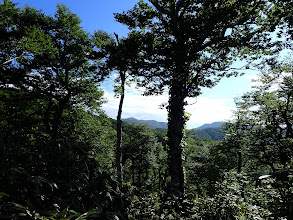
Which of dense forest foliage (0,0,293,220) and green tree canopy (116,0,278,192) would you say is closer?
dense forest foliage (0,0,293,220)

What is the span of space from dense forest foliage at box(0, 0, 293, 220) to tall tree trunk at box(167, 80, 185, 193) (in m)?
0.05

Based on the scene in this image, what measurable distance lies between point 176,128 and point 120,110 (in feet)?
26.0

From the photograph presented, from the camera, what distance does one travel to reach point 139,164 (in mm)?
40375

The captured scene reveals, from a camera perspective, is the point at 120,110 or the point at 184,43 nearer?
the point at 184,43

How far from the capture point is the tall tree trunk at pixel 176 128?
7895mm

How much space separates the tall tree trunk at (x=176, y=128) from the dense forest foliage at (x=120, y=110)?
50 millimetres

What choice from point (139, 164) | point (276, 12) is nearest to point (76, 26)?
point (276, 12)

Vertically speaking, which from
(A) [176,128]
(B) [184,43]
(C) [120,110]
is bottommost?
(A) [176,128]

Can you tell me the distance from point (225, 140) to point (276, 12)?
21.1 m

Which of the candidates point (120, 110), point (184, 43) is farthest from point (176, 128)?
point (120, 110)

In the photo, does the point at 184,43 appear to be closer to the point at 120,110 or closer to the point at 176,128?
the point at 176,128

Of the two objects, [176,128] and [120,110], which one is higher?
[120,110]

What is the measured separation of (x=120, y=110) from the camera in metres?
15.1

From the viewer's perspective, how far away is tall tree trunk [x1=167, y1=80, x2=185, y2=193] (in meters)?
7.89
